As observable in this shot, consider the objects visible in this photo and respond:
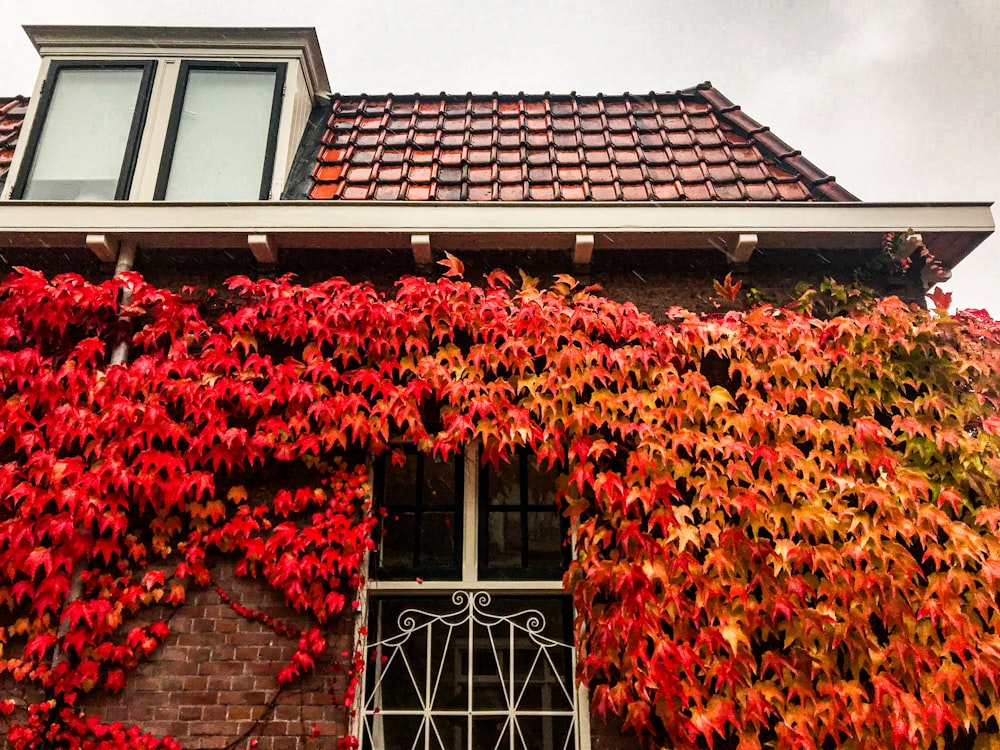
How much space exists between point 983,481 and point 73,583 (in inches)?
227

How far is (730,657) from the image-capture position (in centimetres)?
377

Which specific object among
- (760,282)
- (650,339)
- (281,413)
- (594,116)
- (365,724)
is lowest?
(365,724)

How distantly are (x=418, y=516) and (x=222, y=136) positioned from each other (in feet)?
11.8

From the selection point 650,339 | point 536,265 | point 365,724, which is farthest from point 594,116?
point 365,724

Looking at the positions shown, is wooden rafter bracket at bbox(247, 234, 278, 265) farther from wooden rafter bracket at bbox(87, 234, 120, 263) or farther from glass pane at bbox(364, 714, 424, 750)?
glass pane at bbox(364, 714, 424, 750)

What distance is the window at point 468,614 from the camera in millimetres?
3951

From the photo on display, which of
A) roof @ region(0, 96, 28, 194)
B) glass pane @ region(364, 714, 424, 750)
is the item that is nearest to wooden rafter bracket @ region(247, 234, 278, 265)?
roof @ region(0, 96, 28, 194)

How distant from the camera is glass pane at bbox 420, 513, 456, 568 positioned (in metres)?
4.29

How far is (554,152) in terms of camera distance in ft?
17.7

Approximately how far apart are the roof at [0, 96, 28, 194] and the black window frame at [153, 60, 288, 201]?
4.69 feet

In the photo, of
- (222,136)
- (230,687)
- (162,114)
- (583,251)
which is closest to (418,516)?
(230,687)

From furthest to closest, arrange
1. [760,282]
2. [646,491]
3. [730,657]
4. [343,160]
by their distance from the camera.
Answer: [343,160] < [760,282] < [646,491] < [730,657]

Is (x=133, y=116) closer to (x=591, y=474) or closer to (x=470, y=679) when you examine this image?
(x=591, y=474)

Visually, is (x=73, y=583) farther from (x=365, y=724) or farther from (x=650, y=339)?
(x=650, y=339)
